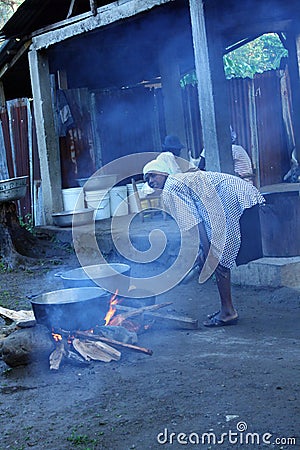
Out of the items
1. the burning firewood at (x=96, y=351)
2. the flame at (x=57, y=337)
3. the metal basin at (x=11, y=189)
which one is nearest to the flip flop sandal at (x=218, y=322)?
the burning firewood at (x=96, y=351)

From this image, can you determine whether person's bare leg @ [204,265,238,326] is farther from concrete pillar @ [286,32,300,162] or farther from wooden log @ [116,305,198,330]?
concrete pillar @ [286,32,300,162]

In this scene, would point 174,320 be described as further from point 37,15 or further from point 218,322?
point 37,15

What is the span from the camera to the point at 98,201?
11.5 meters

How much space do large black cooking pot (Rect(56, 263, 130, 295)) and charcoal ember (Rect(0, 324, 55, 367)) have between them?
2.78ft

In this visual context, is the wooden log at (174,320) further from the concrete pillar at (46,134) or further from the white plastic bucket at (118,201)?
the concrete pillar at (46,134)

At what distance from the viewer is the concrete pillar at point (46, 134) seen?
37.1ft

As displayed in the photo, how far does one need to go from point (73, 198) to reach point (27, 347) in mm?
6386

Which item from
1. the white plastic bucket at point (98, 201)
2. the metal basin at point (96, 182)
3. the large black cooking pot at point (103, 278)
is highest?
the metal basin at point (96, 182)

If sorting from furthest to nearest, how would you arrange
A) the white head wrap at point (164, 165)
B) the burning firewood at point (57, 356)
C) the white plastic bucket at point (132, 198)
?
the white plastic bucket at point (132, 198) < the white head wrap at point (164, 165) < the burning firewood at point (57, 356)

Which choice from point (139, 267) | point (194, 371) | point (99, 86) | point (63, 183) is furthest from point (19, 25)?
point (194, 371)

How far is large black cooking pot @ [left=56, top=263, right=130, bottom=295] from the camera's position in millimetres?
6164

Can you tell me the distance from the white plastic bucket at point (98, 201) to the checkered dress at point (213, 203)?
17.9ft

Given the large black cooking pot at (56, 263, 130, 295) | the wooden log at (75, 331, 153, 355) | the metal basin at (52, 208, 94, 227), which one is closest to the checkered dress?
the large black cooking pot at (56, 263, 130, 295)

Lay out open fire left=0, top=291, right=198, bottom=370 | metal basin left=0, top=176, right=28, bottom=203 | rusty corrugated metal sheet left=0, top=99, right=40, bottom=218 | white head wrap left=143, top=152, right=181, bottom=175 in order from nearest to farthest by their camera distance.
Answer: open fire left=0, top=291, right=198, bottom=370
white head wrap left=143, top=152, right=181, bottom=175
metal basin left=0, top=176, right=28, bottom=203
rusty corrugated metal sheet left=0, top=99, right=40, bottom=218
